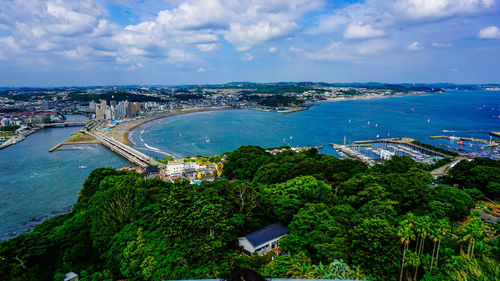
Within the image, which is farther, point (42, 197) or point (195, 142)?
point (195, 142)

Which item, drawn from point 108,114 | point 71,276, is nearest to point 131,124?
point 108,114

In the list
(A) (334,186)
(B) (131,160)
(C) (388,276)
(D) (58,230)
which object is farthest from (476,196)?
(B) (131,160)

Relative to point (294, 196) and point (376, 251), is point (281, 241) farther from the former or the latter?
point (376, 251)

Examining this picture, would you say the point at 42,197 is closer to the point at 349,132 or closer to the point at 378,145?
the point at 378,145

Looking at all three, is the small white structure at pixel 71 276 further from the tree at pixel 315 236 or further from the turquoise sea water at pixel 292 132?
the turquoise sea water at pixel 292 132

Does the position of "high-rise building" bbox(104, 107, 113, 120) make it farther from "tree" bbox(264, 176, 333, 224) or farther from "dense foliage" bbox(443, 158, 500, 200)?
"dense foliage" bbox(443, 158, 500, 200)

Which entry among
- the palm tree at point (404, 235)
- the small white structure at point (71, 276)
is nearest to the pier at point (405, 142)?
the palm tree at point (404, 235)

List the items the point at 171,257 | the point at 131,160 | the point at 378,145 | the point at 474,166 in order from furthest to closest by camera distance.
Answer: the point at 378,145
the point at 131,160
the point at 474,166
the point at 171,257
